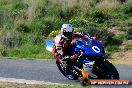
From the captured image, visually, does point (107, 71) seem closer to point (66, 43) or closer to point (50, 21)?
point (66, 43)

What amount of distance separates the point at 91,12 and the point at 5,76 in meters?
14.5

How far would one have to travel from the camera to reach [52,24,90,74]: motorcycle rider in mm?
12750

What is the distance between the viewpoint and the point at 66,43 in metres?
12.8

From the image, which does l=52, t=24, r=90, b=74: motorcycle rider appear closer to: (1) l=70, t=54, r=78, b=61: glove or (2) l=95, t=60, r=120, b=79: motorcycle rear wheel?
(1) l=70, t=54, r=78, b=61: glove

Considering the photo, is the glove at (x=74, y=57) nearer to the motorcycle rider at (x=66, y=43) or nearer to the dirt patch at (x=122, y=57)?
the motorcycle rider at (x=66, y=43)

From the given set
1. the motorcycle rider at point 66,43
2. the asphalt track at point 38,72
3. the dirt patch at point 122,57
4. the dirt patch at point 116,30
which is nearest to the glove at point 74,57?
the motorcycle rider at point 66,43

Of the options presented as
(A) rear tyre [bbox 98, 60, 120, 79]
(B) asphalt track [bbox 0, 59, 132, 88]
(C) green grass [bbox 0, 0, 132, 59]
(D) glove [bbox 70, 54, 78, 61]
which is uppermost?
(D) glove [bbox 70, 54, 78, 61]

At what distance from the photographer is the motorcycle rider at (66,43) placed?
1275cm

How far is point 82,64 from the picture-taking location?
12.6m

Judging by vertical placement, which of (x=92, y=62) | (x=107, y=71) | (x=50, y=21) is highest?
(x=92, y=62)

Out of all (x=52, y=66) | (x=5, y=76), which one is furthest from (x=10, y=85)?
(x=52, y=66)

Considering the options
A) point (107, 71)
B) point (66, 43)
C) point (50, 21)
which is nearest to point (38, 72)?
point (66, 43)

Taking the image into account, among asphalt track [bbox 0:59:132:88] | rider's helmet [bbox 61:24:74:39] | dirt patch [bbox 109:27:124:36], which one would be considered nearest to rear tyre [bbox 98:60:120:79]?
asphalt track [bbox 0:59:132:88]

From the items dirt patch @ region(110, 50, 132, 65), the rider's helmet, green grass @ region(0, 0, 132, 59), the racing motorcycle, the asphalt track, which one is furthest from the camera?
green grass @ region(0, 0, 132, 59)
